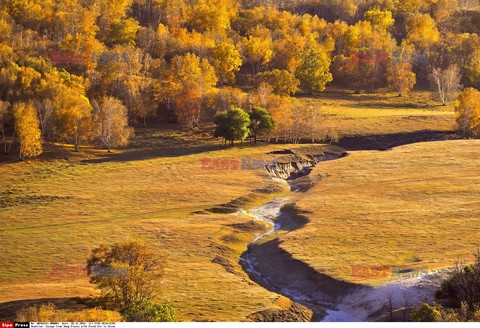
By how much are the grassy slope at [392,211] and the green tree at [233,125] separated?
1834cm

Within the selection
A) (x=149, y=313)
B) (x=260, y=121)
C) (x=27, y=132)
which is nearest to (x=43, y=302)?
(x=149, y=313)

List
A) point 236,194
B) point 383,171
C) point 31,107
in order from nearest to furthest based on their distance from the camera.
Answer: point 236,194, point 383,171, point 31,107

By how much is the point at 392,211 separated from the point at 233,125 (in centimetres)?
4927

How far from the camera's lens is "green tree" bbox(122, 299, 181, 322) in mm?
51362

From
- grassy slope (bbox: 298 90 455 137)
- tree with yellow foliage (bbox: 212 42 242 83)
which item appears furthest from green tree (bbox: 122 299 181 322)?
tree with yellow foliage (bbox: 212 42 242 83)

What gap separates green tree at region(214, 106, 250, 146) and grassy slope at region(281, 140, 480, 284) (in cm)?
1834

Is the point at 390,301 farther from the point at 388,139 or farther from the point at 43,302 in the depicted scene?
the point at 388,139

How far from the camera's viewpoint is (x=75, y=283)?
66.2 meters

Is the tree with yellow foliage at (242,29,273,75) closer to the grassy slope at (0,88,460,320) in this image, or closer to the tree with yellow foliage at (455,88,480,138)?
the grassy slope at (0,88,460,320)

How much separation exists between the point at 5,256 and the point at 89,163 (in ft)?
151

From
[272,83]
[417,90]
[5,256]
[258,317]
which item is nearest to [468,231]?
[258,317]

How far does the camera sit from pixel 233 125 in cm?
13175

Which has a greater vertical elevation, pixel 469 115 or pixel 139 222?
pixel 469 115

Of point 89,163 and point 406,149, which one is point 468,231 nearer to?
point 406,149
